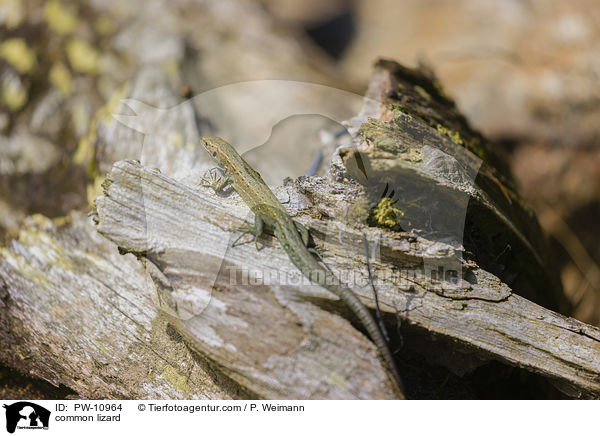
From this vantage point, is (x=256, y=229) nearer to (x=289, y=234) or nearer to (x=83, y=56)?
(x=289, y=234)

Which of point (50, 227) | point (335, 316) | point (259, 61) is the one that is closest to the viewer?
→ point (335, 316)

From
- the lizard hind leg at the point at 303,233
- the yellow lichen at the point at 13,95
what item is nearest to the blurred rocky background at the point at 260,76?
the yellow lichen at the point at 13,95

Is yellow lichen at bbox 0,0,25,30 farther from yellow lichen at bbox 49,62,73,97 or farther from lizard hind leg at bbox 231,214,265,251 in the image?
lizard hind leg at bbox 231,214,265,251

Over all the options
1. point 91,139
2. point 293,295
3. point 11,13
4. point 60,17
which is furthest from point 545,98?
point 11,13

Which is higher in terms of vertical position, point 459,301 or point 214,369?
point 459,301

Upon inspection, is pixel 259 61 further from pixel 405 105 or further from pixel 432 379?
pixel 432 379

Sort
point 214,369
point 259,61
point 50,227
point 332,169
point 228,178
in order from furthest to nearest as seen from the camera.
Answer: point 259,61 → point 50,227 → point 228,178 → point 332,169 → point 214,369
